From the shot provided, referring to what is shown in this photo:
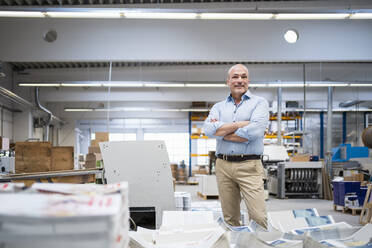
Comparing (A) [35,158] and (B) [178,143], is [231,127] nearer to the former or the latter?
(A) [35,158]

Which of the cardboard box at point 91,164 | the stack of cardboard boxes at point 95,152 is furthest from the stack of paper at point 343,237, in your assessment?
the cardboard box at point 91,164

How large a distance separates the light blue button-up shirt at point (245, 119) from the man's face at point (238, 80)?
0.05 metres

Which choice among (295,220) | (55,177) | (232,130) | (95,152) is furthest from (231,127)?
(95,152)

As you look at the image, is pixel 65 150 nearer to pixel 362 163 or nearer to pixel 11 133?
pixel 362 163

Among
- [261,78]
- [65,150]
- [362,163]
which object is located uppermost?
[261,78]

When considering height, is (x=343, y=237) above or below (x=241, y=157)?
below

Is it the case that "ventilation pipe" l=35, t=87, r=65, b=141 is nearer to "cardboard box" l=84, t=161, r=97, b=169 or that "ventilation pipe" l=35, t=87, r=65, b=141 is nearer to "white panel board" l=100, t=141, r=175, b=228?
"cardboard box" l=84, t=161, r=97, b=169

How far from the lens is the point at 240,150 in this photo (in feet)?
7.54

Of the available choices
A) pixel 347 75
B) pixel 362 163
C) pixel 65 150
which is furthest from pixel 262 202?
pixel 347 75

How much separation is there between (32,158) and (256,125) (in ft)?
10.5

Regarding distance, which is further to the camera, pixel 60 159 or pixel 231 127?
pixel 60 159

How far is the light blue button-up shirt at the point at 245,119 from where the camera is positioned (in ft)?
7.36

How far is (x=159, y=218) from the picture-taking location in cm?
267

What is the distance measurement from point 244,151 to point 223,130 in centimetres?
18
